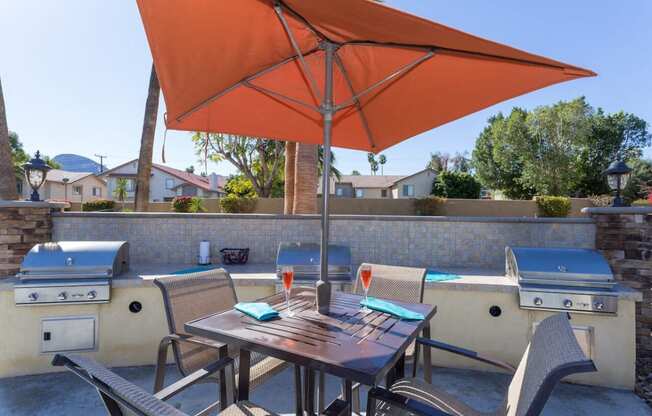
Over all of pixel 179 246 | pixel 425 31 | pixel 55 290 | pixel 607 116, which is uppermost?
pixel 607 116

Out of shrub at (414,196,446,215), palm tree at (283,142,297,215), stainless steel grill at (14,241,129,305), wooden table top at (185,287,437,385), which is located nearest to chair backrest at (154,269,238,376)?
wooden table top at (185,287,437,385)

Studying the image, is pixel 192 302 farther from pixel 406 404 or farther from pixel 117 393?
pixel 406 404

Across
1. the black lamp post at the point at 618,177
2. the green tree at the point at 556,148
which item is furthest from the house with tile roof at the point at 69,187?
the green tree at the point at 556,148

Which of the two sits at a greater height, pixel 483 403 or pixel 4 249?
pixel 4 249

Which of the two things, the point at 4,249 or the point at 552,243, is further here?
the point at 552,243

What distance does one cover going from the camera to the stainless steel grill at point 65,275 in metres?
2.84

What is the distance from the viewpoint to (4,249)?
3424 mm

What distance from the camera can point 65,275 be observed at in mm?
2916

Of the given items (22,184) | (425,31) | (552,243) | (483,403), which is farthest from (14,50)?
(22,184)

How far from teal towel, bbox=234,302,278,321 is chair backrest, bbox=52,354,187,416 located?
0.87 metres

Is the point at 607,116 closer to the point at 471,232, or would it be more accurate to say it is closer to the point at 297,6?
the point at 471,232

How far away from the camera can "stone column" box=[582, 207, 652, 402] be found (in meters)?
3.32

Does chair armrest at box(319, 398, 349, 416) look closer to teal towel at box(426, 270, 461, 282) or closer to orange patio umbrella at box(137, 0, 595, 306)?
orange patio umbrella at box(137, 0, 595, 306)

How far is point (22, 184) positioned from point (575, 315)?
4000 cm
